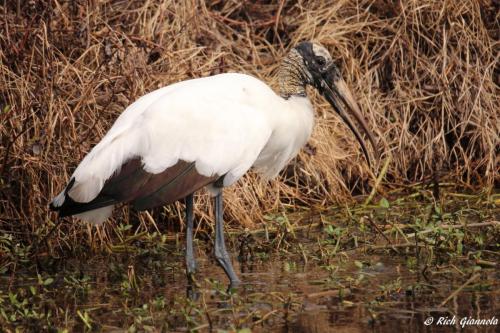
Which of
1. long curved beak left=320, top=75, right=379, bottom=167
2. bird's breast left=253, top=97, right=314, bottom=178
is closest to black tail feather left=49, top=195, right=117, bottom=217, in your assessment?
bird's breast left=253, top=97, right=314, bottom=178

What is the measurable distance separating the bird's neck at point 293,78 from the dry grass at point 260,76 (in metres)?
0.97

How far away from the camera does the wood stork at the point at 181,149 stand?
18.4 ft

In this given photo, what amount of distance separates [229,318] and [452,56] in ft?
12.8

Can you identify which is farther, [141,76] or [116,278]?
[141,76]

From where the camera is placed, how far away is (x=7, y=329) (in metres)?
4.86

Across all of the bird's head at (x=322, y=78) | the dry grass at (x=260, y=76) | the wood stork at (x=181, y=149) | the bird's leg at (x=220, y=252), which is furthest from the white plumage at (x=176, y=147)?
the dry grass at (x=260, y=76)

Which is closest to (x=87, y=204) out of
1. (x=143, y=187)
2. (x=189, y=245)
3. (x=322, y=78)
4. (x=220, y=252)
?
(x=143, y=187)

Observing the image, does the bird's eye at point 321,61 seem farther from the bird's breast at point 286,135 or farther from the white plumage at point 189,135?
the white plumage at point 189,135

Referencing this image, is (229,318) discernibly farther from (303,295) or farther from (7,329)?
(7,329)

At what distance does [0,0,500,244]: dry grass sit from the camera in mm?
6637

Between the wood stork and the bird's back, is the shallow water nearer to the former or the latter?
the wood stork

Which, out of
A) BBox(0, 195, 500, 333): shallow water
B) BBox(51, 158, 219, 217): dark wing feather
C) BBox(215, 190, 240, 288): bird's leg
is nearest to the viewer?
BBox(0, 195, 500, 333): shallow water

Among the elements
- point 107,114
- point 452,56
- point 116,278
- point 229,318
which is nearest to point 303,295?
point 229,318

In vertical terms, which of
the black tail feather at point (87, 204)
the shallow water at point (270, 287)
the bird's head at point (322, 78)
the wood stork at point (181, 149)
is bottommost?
the shallow water at point (270, 287)
